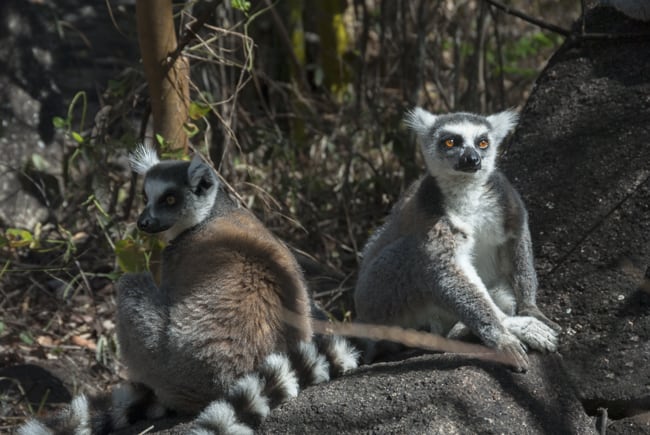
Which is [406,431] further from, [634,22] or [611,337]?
[634,22]

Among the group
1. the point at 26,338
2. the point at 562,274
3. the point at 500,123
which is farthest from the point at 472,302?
the point at 26,338

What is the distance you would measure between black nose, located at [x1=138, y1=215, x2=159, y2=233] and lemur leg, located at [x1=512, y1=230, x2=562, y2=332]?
1.72m

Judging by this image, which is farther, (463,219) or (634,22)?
(634,22)

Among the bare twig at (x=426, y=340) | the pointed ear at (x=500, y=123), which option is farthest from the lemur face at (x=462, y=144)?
the bare twig at (x=426, y=340)

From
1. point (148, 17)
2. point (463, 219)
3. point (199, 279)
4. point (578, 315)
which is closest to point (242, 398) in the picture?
point (199, 279)

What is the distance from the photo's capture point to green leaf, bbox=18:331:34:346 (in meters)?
5.60

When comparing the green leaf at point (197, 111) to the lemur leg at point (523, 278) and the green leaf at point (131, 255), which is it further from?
the lemur leg at point (523, 278)

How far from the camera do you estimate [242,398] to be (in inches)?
141

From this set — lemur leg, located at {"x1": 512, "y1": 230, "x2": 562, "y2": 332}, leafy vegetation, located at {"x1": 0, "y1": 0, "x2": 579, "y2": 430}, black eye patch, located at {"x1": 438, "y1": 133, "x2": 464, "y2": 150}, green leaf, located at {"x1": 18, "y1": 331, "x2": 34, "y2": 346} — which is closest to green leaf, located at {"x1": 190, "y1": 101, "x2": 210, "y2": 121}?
leafy vegetation, located at {"x1": 0, "y1": 0, "x2": 579, "y2": 430}

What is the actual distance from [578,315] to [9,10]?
216 inches

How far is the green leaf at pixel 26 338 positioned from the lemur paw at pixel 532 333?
3178mm

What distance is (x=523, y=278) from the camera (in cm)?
424

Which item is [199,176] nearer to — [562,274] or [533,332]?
[533,332]

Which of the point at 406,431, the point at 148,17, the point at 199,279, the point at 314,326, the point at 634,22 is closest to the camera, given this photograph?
the point at 406,431
